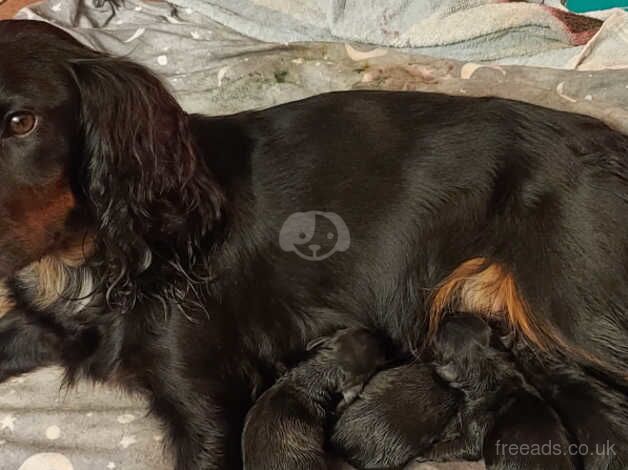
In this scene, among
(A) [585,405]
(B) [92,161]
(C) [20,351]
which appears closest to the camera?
(B) [92,161]

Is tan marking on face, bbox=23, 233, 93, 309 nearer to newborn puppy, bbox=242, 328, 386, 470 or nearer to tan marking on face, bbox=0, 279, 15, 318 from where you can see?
tan marking on face, bbox=0, 279, 15, 318

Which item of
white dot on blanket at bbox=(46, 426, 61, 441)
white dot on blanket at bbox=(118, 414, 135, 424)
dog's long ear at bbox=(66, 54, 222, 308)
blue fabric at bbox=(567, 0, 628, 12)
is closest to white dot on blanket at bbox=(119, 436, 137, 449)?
white dot on blanket at bbox=(118, 414, 135, 424)

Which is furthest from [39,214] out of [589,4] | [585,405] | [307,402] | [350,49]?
[589,4]

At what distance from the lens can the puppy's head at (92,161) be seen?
4.68ft

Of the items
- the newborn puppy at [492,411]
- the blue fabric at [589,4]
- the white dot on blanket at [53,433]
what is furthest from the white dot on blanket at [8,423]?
the blue fabric at [589,4]

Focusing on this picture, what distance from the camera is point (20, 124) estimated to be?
1.41 meters

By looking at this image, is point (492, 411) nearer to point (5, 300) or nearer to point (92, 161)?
point (92, 161)

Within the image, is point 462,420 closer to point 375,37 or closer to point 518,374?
point 518,374

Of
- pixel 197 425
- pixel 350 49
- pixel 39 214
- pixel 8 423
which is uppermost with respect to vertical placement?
pixel 39 214

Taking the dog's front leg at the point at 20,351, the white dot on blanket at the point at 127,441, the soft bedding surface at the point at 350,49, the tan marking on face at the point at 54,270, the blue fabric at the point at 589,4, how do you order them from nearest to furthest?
the tan marking on face at the point at 54,270
the white dot on blanket at the point at 127,441
the dog's front leg at the point at 20,351
the soft bedding surface at the point at 350,49
the blue fabric at the point at 589,4

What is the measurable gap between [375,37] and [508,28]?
455 mm

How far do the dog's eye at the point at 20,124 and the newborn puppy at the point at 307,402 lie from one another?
73 centimetres

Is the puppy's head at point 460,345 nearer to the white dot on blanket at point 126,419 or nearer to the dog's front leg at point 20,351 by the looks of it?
the white dot on blanket at point 126,419

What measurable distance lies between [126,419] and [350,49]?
1.42m
